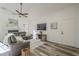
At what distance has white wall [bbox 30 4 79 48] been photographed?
1.85 metres

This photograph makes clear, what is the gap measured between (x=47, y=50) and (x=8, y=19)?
1.04 metres

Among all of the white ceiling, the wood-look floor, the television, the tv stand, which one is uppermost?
the white ceiling

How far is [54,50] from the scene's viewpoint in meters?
1.89

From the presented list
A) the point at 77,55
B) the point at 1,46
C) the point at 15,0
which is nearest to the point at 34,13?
the point at 15,0

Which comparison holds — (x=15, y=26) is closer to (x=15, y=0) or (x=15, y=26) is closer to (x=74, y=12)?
(x=15, y=0)

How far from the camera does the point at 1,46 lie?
1.82 m

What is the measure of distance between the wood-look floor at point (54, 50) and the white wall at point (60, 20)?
102 millimetres

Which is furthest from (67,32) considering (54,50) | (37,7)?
(37,7)

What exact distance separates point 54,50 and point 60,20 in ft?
2.15

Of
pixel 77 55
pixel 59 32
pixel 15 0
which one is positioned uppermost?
pixel 15 0

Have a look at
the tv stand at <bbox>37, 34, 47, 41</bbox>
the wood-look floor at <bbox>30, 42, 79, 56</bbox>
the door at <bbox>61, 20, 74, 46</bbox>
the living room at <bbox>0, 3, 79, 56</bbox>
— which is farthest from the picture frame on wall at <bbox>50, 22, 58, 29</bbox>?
the wood-look floor at <bbox>30, 42, 79, 56</bbox>

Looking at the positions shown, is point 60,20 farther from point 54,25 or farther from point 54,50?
point 54,50

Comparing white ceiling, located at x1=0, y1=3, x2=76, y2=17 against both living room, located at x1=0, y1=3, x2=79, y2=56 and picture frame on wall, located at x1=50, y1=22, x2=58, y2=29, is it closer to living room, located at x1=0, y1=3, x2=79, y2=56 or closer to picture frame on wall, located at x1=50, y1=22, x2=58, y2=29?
living room, located at x1=0, y1=3, x2=79, y2=56

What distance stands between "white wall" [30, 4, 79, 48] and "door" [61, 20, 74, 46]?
0.03 meters
